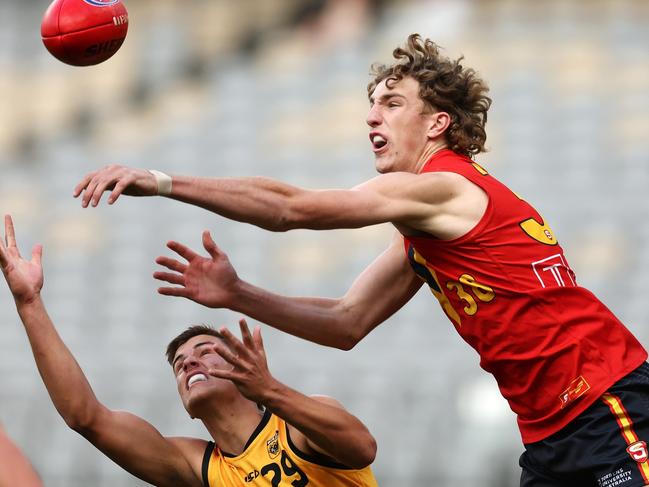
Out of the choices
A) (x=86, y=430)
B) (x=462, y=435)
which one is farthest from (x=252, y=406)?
(x=462, y=435)

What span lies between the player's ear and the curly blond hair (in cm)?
3

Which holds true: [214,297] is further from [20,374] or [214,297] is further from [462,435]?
[20,374]

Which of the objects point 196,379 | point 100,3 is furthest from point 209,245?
point 100,3

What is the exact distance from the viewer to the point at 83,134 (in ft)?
46.4

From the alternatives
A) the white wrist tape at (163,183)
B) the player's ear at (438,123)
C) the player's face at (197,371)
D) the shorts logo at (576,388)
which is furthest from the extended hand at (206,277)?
the shorts logo at (576,388)

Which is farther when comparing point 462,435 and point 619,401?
point 462,435

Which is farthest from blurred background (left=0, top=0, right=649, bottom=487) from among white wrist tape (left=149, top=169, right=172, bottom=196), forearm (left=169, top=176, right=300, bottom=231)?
white wrist tape (left=149, top=169, right=172, bottom=196)

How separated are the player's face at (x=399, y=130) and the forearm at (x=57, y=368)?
1548 millimetres

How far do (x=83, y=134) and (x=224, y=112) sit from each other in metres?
1.72

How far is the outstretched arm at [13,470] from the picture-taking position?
9.50 feet

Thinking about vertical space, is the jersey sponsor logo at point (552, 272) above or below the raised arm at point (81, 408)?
above

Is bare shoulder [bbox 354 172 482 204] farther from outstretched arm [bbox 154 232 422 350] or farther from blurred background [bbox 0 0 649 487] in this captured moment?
blurred background [bbox 0 0 649 487]

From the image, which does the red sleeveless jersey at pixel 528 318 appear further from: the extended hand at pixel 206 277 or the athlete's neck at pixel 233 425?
the athlete's neck at pixel 233 425

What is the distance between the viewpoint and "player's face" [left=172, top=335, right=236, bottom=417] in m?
5.33
